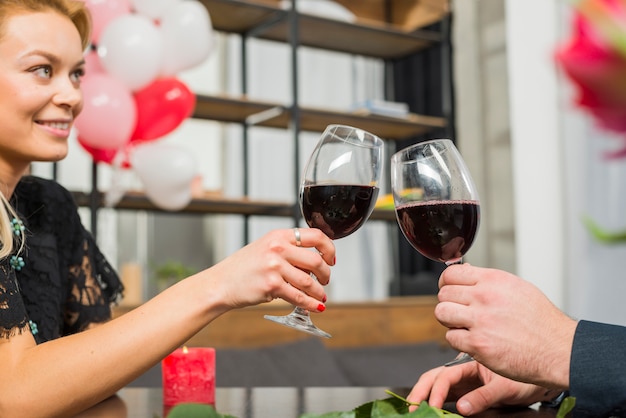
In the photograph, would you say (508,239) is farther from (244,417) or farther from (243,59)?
(244,417)

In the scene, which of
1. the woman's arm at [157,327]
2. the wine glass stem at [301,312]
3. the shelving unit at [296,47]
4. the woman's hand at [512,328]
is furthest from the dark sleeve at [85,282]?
the shelving unit at [296,47]

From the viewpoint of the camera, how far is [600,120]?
0.23m

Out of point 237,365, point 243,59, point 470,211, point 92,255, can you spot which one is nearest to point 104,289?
point 92,255

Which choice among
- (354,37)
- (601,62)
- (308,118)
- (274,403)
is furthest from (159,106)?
(601,62)

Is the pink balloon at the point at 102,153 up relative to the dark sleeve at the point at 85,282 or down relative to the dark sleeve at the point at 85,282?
up

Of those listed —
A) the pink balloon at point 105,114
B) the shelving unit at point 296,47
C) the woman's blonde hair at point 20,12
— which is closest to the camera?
the woman's blonde hair at point 20,12

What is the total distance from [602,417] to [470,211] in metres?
0.26

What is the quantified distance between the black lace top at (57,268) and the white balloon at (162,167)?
3.66ft

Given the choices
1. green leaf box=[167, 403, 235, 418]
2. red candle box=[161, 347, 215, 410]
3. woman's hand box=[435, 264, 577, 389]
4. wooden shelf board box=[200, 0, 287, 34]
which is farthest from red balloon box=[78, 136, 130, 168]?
green leaf box=[167, 403, 235, 418]

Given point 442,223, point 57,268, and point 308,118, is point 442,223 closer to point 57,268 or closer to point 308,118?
point 57,268

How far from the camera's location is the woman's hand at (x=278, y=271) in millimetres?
789

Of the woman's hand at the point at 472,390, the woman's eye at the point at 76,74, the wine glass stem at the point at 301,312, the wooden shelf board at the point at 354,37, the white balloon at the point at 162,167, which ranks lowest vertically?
the woman's hand at the point at 472,390

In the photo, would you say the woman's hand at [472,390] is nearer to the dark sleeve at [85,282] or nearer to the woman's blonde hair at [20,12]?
the woman's blonde hair at [20,12]

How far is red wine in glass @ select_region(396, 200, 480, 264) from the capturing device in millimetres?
832
